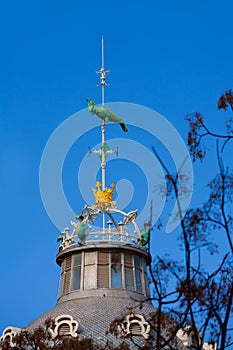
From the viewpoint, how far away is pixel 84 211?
4962 cm

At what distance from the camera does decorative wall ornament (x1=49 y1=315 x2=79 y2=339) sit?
131 feet

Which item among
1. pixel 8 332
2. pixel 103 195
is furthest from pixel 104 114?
pixel 8 332

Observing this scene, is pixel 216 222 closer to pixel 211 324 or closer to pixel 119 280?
pixel 211 324

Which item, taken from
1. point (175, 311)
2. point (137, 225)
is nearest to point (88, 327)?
point (137, 225)

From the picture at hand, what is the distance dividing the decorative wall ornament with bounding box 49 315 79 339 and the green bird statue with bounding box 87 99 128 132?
16.8m

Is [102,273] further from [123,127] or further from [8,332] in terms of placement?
[123,127]

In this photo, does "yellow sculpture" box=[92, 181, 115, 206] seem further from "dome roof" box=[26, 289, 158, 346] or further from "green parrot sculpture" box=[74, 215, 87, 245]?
"dome roof" box=[26, 289, 158, 346]

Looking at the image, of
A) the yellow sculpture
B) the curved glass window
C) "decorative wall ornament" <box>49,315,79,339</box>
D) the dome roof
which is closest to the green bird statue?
the yellow sculpture

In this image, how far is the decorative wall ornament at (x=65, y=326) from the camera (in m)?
39.8

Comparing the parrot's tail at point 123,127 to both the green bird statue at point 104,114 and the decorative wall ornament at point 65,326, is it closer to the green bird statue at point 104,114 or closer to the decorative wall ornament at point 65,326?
the green bird statue at point 104,114

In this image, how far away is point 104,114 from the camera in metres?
52.0

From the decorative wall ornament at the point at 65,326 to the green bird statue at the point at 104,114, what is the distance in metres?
16.8

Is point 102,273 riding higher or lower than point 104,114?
lower

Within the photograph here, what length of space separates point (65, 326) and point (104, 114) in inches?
698
